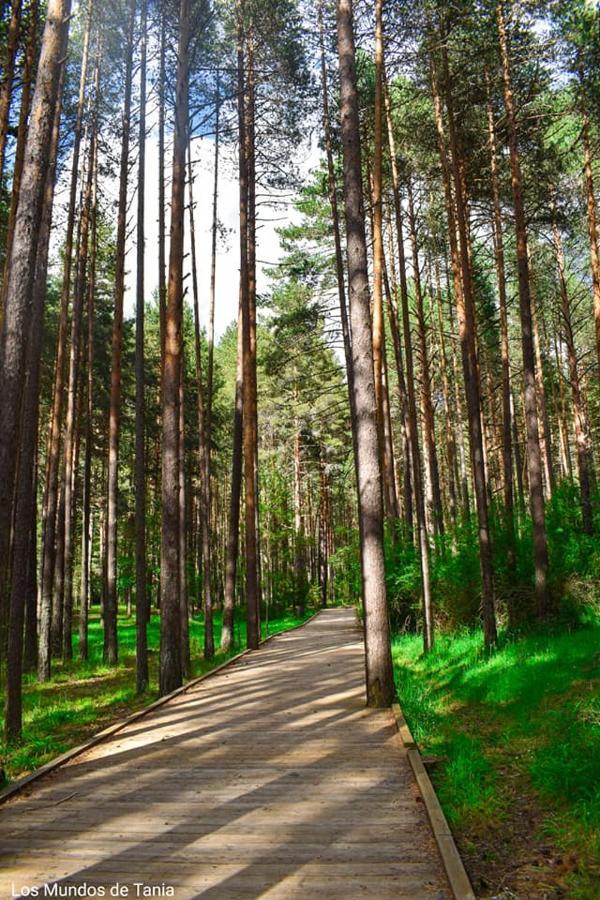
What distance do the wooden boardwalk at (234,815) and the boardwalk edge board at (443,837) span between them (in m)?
0.06

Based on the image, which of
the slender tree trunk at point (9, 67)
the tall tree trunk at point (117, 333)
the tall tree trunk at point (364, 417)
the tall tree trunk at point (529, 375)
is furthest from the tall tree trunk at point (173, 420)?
the tall tree trunk at point (529, 375)

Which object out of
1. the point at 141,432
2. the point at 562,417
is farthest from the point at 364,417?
the point at 562,417

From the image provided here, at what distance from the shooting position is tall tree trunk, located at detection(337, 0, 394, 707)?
7.08 metres

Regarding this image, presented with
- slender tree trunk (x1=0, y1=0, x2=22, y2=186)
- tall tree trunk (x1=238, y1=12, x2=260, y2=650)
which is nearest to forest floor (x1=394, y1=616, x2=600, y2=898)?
tall tree trunk (x1=238, y1=12, x2=260, y2=650)

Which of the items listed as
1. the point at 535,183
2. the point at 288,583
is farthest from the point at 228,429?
the point at 535,183

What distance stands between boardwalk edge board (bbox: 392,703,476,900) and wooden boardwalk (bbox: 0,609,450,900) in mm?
63

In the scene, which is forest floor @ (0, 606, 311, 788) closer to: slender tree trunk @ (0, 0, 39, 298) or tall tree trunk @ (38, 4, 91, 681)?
tall tree trunk @ (38, 4, 91, 681)

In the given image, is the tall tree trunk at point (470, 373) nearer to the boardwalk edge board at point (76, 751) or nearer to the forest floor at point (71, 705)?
the boardwalk edge board at point (76, 751)

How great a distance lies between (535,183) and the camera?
13.9 metres

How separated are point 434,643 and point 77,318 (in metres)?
11.0

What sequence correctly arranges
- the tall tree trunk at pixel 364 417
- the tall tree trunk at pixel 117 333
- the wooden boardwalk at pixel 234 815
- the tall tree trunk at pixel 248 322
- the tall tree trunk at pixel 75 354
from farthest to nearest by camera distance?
the tall tree trunk at pixel 75 354
the tall tree trunk at pixel 248 322
the tall tree trunk at pixel 117 333
the tall tree trunk at pixel 364 417
the wooden boardwalk at pixel 234 815

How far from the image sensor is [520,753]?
6.26 metres

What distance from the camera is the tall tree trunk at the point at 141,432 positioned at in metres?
10.4

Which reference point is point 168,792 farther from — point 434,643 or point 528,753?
point 434,643
